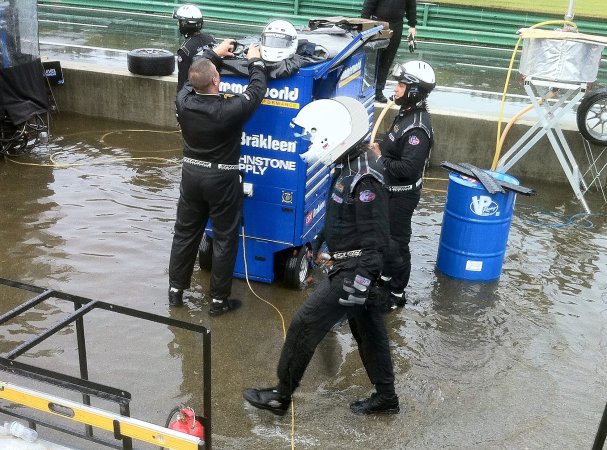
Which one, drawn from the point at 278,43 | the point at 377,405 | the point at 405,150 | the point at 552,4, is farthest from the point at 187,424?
the point at 552,4

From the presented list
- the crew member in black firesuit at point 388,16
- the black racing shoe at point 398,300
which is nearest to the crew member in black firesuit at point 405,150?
the black racing shoe at point 398,300

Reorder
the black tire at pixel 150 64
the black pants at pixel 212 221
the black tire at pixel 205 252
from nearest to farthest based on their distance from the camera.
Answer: the black pants at pixel 212 221 → the black tire at pixel 205 252 → the black tire at pixel 150 64

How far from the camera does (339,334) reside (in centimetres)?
558

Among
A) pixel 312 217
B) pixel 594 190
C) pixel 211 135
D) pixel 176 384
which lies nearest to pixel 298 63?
pixel 211 135

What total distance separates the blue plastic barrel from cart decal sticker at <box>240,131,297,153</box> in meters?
1.66

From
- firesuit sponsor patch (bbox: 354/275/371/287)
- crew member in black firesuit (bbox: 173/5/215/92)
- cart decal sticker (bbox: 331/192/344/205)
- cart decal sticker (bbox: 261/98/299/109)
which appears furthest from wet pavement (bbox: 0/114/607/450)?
cart decal sticker (bbox: 261/98/299/109)

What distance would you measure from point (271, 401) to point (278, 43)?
2.86m

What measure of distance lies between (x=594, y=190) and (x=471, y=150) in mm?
1720

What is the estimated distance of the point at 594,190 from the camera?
9.09 m

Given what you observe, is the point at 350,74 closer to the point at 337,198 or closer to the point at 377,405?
the point at 337,198

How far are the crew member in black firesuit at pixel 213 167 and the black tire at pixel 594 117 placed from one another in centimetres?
488

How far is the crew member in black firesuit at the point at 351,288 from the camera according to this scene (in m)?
4.13

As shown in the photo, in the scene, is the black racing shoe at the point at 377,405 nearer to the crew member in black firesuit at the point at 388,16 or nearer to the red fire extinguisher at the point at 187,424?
the red fire extinguisher at the point at 187,424

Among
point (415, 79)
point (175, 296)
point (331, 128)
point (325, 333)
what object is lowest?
point (175, 296)
